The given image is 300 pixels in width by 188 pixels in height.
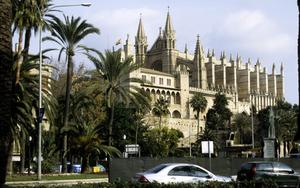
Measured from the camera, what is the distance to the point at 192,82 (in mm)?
174875

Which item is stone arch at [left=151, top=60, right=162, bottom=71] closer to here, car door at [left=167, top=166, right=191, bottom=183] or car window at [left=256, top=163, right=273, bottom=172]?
car window at [left=256, top=163, right=273, bottom=172]

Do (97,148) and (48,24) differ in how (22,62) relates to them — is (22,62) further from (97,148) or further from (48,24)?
(97,148)

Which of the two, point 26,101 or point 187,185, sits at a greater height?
point 26,101

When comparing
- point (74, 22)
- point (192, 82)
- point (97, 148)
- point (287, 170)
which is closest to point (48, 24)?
point (74, 22)

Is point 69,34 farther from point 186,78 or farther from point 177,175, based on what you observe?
point 186,78

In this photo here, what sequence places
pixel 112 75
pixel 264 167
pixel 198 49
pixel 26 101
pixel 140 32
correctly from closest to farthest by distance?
pixel 264 167, pixel 26 101, pixel 112 75, pixel 198 49, pixel 140 32

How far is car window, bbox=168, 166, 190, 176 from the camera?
64.6 feet

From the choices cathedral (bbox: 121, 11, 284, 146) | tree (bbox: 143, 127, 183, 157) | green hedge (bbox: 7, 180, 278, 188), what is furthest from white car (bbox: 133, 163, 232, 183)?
cathedral (bbox: 121, 11, 284, 146)

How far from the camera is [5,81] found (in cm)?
966

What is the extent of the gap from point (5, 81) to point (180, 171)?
37.6 feet

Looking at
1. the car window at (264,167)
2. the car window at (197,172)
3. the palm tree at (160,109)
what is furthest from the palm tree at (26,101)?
the palm tree at (160,109)

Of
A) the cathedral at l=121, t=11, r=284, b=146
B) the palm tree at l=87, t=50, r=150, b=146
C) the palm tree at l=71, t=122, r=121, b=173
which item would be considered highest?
the cathedral at l=121, t=11, r=284, b=146

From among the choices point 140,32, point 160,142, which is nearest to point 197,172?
point 160,142

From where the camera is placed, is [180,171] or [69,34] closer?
[180,171]
